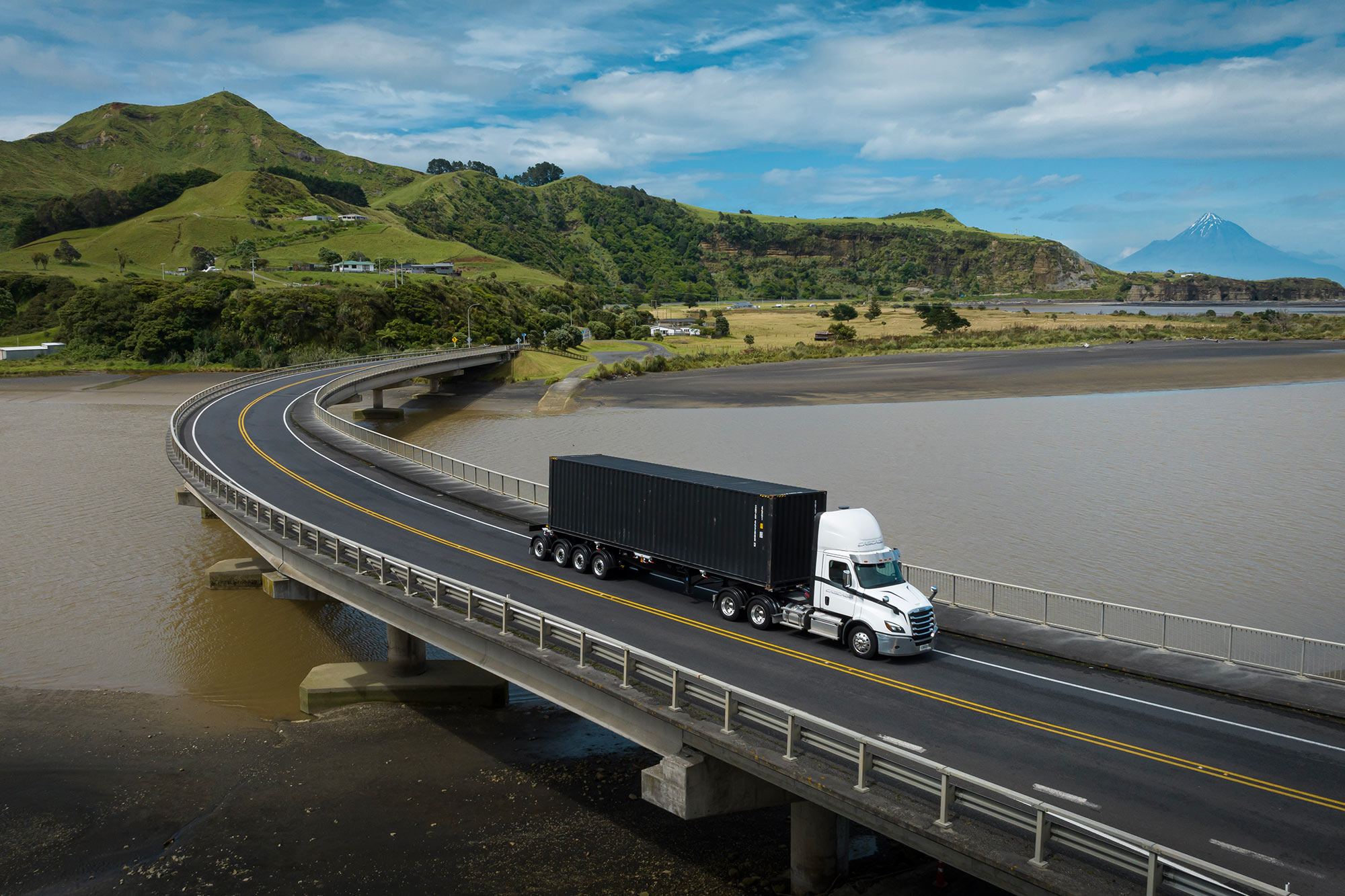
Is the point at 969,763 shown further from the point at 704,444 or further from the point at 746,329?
the point at 746,329

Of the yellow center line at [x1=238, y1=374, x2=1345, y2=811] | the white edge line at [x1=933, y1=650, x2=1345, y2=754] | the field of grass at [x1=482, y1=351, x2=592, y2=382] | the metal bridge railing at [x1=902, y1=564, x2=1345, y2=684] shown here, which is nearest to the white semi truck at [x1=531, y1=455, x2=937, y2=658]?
the yellow center line at [x1=238, y1=374, x2=1345, y2=811]

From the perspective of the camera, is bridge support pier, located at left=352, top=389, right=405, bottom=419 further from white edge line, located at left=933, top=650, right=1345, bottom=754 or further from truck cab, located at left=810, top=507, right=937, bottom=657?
white edge line, located at left=933, top=650, right=1345, bottom=754

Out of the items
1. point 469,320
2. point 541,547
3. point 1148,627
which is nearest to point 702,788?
point 541,547

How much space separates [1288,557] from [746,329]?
470ft

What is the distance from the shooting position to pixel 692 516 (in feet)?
81.6

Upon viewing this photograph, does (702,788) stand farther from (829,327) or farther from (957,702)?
(829,327)

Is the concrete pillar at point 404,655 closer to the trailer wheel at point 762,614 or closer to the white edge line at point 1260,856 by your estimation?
the trailer wheel at point 762,614

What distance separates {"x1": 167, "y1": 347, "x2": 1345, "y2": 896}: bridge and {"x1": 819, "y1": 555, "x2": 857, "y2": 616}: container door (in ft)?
3.21

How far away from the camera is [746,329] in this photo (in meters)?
178

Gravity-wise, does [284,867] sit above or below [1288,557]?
below

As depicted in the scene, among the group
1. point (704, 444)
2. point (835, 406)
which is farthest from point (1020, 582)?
point (835, 406)

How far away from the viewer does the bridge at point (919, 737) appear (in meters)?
13.2

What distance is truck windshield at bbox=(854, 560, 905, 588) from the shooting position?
21547mm

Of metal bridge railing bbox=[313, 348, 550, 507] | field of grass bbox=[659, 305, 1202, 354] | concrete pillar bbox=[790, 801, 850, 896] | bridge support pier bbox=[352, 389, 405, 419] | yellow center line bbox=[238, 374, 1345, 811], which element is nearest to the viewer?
yellow center line bbox=[238, 374, 1345, 811]
